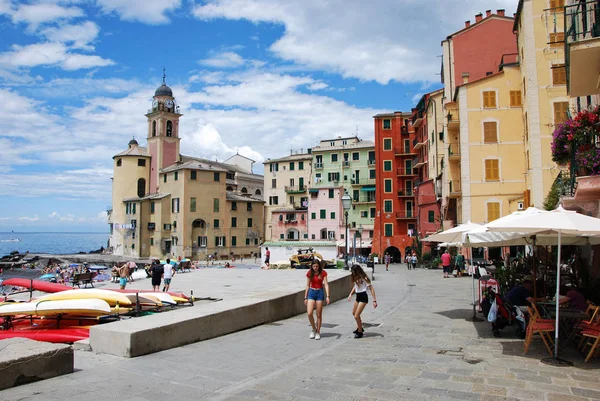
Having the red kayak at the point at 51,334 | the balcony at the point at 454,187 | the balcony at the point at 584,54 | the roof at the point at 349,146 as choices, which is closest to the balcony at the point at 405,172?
the roof at the point at 349,146

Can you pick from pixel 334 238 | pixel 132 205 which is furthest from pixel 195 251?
pixel 334 238

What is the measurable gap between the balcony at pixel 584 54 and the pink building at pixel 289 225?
59.1 m

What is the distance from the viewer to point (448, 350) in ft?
27.8

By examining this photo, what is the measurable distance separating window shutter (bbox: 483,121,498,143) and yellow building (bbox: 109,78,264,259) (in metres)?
46.7

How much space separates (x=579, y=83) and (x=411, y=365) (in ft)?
30.1

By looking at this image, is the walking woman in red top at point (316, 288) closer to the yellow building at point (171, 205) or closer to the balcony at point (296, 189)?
the yellow building at point (171, 205)

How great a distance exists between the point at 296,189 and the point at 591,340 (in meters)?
69.0

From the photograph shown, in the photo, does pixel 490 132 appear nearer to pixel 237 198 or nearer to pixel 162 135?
pixel 237 198

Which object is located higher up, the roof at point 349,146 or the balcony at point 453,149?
the roof at point 349,146

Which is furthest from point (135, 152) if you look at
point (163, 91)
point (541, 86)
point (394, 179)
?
point (541, 86)

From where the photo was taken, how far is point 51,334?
9.96 metres

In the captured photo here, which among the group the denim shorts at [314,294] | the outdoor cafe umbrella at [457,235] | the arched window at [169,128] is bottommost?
the denim shorts at [314,294]

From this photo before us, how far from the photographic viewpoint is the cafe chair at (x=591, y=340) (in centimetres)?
733

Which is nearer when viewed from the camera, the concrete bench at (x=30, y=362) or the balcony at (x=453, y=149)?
the concrete bench at (x=30, y=362)
